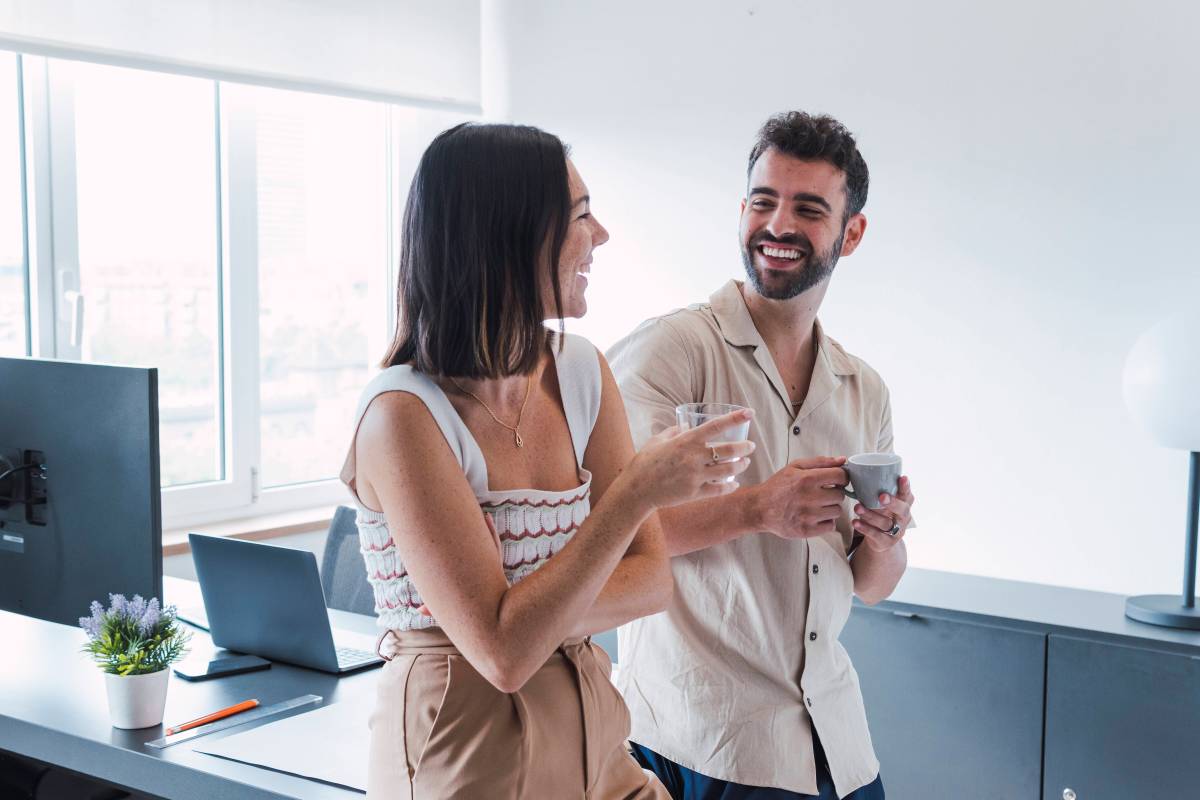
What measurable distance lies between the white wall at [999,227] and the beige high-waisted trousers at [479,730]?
220 cm

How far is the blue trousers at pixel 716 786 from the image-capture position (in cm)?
165

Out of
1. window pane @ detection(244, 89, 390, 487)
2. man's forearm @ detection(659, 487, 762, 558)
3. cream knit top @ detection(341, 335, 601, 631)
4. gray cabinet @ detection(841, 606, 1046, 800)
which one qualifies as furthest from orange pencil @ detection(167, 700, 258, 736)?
window pane @ detection(244, 89, 390, 487)

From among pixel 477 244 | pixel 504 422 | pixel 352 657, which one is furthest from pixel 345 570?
pixel 477 244

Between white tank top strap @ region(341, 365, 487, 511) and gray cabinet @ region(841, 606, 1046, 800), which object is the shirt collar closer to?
white tank top strap @ region(341, 365, 487, 511)

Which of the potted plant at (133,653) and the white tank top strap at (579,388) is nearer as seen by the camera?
the white tank top strap at (579,388)

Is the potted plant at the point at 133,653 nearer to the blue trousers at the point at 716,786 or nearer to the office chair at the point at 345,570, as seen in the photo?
the blue trousers at the point at 716,786

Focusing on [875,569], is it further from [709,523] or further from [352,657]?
[352,657]

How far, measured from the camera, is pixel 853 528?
1.81 meters

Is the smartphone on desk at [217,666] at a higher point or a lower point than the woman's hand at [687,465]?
lower

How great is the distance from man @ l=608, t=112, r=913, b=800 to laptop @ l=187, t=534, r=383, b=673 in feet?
1.67

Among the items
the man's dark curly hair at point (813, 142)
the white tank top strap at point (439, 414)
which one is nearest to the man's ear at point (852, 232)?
the man's dark curly hair at point (813, 142)

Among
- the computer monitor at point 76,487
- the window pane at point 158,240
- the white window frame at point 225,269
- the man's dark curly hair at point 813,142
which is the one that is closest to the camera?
the computer monitor at point 76,487

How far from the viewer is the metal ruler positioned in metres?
1.64

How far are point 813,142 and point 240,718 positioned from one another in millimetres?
1247
